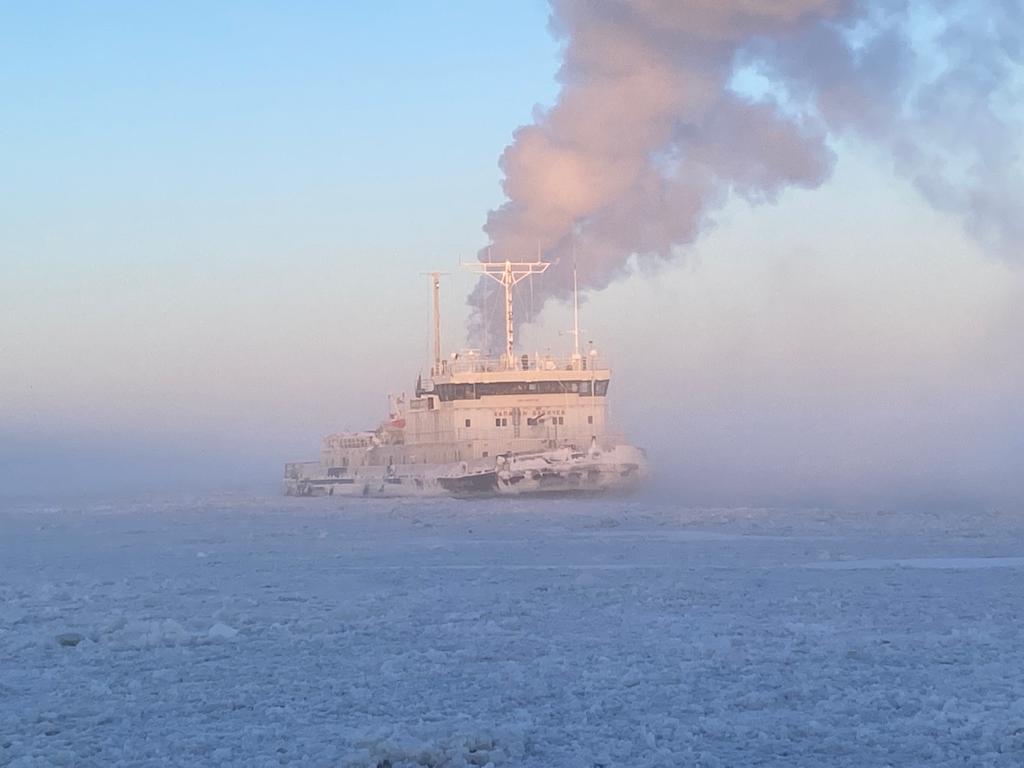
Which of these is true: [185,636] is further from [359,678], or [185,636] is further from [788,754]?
[788,754]

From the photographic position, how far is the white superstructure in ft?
120

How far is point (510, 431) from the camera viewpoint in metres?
39.4

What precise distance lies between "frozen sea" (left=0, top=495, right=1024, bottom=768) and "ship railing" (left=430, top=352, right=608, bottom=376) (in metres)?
21.6

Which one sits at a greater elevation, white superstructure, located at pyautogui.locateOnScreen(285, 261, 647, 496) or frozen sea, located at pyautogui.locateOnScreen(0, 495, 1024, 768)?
white superstructure, located at pyautogui.locateOnScreen(285, 261, 647, 496)

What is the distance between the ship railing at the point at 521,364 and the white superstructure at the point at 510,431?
0.10ft

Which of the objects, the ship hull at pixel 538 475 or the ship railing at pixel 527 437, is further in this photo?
the ship railing at pixel 527 437

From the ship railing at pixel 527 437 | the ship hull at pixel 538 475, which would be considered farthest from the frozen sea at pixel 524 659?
the ship railing at pixel 527 437

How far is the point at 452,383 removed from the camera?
3941cm

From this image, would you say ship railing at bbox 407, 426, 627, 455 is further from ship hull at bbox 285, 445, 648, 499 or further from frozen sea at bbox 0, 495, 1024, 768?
frozen sea at bbox 0, 495, 1024, 768

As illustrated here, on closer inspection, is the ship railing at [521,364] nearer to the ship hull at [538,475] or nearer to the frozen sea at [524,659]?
the ship hull at [538,475]

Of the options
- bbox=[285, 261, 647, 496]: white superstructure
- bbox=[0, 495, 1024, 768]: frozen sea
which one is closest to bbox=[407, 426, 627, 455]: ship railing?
bbox=[285, 261, 647, 496]: white superstructure

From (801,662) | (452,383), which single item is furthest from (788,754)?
(452,383)

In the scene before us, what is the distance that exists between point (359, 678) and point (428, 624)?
93.4 inches

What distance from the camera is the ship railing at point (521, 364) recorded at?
40.0m
